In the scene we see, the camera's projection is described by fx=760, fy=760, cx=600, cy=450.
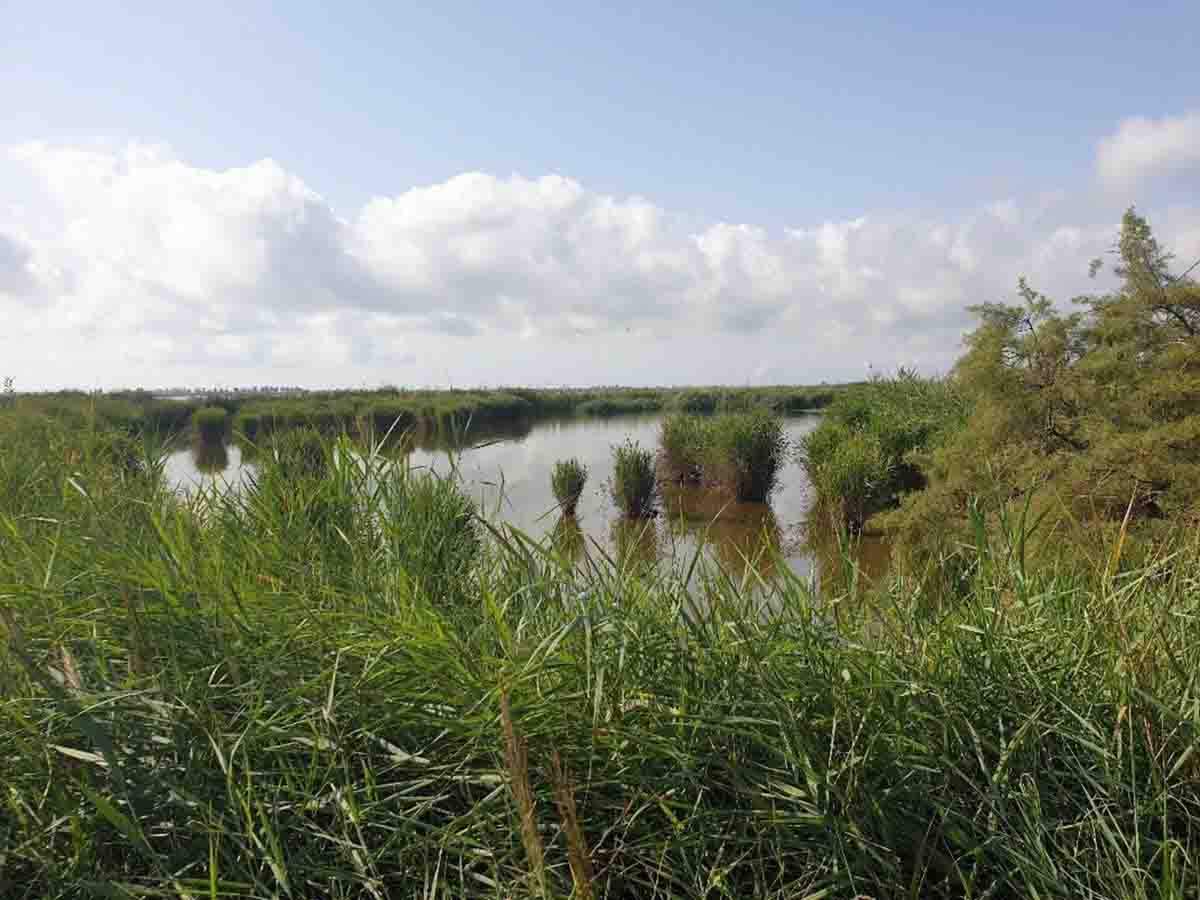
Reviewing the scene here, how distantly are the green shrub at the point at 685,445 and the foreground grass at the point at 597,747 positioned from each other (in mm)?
11357

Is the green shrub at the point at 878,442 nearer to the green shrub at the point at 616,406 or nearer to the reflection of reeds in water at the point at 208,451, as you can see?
the reflection of reeds in water at the point at 208,451

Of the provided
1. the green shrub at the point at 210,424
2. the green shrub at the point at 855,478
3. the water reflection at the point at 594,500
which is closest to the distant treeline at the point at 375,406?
the green shrub at the point at 210,424

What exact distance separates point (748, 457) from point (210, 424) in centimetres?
1555

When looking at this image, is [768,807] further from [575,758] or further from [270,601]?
[270,601]

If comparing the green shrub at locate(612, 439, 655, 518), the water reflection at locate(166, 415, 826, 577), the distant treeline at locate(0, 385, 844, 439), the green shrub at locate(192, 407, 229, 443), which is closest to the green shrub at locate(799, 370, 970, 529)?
the water reflection at locate(166, 415, 826, 577)

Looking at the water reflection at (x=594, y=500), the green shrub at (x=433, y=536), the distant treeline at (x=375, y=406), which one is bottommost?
the water reflection at (x=594, y=500)

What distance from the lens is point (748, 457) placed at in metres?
12.1

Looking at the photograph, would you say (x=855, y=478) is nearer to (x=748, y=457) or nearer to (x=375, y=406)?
(x=748, y=457)

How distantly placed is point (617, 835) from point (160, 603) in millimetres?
1143

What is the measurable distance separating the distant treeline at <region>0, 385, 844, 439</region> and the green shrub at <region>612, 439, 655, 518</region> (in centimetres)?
270

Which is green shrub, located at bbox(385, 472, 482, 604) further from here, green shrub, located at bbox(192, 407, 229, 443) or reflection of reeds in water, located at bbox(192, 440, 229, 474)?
green shrub, located at bbox(192, 407, 229, 443)

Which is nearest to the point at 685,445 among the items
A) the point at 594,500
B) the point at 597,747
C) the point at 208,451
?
the point at 594,500

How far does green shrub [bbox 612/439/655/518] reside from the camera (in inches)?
441

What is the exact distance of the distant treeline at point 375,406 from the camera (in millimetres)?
8992
